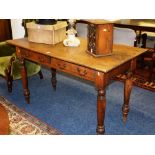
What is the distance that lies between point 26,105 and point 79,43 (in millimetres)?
1111

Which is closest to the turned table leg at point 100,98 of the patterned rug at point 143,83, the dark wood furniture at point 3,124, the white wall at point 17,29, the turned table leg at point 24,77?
the dark wood furniture at point 3,124

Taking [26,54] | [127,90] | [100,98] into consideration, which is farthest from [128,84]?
[26,54]

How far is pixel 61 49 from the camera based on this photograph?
2.26 meters

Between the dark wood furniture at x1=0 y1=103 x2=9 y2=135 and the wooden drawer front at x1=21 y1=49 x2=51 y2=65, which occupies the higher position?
the wooden drawer front at x1=21 y1=49 x2=51 y2=65

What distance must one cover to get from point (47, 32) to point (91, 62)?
73cm

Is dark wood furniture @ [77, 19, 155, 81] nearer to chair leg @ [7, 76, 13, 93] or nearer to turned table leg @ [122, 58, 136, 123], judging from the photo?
turned table leg @ [122, 58, 136, 123]

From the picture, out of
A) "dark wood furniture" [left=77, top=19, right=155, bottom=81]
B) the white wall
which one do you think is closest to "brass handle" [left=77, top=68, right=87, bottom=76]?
"dark wood furniture" [left=77, top=19, right=155, bottom=81]

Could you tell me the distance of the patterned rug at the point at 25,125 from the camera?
2.34 m

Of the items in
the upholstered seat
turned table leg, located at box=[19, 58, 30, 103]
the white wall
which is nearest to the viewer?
turned table leg, located at box=[19, 58, 30, 103]

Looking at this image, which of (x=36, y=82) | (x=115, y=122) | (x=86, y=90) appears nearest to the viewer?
(x=115, y=122)

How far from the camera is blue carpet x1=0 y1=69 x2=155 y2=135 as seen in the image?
2.42 meters

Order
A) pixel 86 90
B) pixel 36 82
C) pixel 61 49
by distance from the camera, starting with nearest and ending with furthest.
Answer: pixel 61 49 → pixel 86 90 → pixel 36 82
